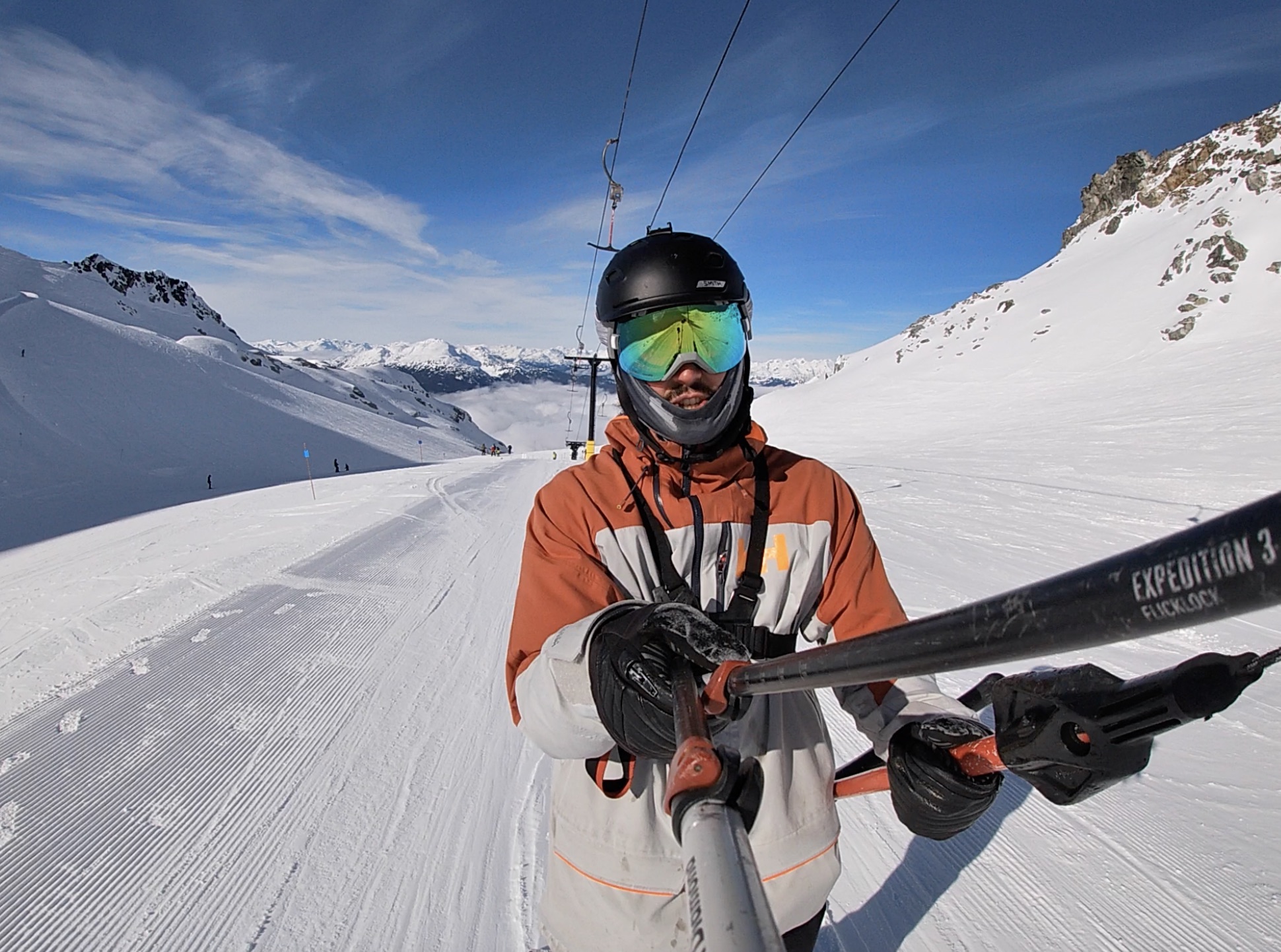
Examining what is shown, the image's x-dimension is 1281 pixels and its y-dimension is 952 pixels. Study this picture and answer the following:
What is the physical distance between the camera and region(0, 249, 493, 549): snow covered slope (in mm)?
22906

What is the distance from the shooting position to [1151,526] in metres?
8.23

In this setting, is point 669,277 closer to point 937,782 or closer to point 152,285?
point 937,782

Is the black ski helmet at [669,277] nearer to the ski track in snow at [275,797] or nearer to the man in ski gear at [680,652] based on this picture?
the man in ski gear at [680,652]

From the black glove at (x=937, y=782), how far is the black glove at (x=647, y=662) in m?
0.56

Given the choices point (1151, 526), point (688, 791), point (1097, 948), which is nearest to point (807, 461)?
point (688, 791)

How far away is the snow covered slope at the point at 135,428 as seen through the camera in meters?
22.9

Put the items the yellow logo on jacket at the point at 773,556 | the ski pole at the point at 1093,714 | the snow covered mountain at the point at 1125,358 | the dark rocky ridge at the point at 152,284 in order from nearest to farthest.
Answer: the ski pole at the point at 1093,714 < the yellow logo on jacket at the point at 773,556 < the snow covered mountain at the point at 1125,358 < the dark rocky ridge at the point at 152,284

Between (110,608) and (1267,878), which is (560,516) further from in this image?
(110,608)

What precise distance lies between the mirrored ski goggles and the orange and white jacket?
1.20ft

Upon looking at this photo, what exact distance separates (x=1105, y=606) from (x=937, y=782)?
106 cm

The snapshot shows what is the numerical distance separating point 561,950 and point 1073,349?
37.9 m

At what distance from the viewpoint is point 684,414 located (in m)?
1.94

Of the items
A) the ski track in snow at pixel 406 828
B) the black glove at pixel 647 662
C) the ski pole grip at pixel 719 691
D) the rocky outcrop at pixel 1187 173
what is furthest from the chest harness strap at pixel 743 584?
the rocky outcrop at pixel 1187 173

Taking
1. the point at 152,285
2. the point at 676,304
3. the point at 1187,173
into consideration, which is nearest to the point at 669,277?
the point at 676,304
